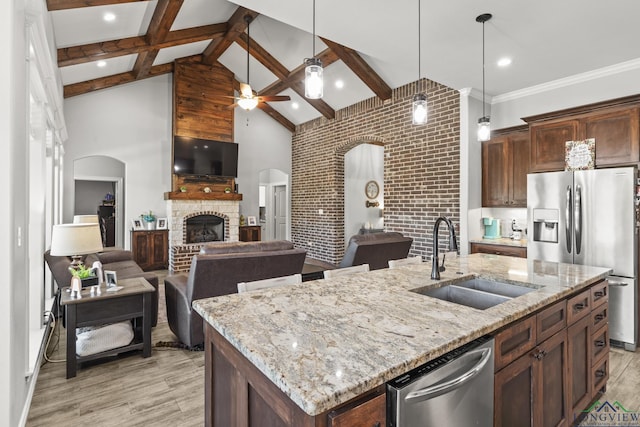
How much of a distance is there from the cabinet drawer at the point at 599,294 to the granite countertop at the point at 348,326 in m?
0.08

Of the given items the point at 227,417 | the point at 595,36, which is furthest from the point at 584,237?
the point at 227,417

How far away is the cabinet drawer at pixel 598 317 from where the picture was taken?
80.4 inches

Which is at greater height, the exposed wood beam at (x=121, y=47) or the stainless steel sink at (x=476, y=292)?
the exposed wood beam at (x=121, y=47)

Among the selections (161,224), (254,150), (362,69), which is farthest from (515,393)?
(254,150)

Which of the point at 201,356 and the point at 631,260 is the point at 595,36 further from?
the point at 201,356

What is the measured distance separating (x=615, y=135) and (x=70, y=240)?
4.98 meters

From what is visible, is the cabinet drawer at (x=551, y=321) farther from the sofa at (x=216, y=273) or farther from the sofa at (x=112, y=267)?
the sofa at (x=112, y=267)

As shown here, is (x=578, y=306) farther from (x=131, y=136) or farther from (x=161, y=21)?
(x=131, y=136)

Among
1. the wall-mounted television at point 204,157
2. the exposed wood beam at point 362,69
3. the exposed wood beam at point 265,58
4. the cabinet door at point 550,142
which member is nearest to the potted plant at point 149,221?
the wall-mounted television at point 204,157

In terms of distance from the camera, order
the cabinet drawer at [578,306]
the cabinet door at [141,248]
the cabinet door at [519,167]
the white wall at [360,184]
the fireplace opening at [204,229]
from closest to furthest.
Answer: the cabinet drawer at [578,306] < the cabinet door at [519,167] < the cabinet door at [141,248] < the fireplace opening at [204,229] < the white wall at [360,184]

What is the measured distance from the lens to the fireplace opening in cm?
713

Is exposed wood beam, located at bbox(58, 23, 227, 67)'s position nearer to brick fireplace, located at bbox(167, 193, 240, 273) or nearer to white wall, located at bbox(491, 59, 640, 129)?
brick fireplace, located at bbox(167, 193, 240, 273)

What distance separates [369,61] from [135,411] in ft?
17.3

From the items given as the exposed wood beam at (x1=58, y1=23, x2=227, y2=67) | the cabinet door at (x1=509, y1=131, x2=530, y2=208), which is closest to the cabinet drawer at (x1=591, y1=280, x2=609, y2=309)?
the cabinet door at (x1=509, y1=131, x2=530, y2=208)
